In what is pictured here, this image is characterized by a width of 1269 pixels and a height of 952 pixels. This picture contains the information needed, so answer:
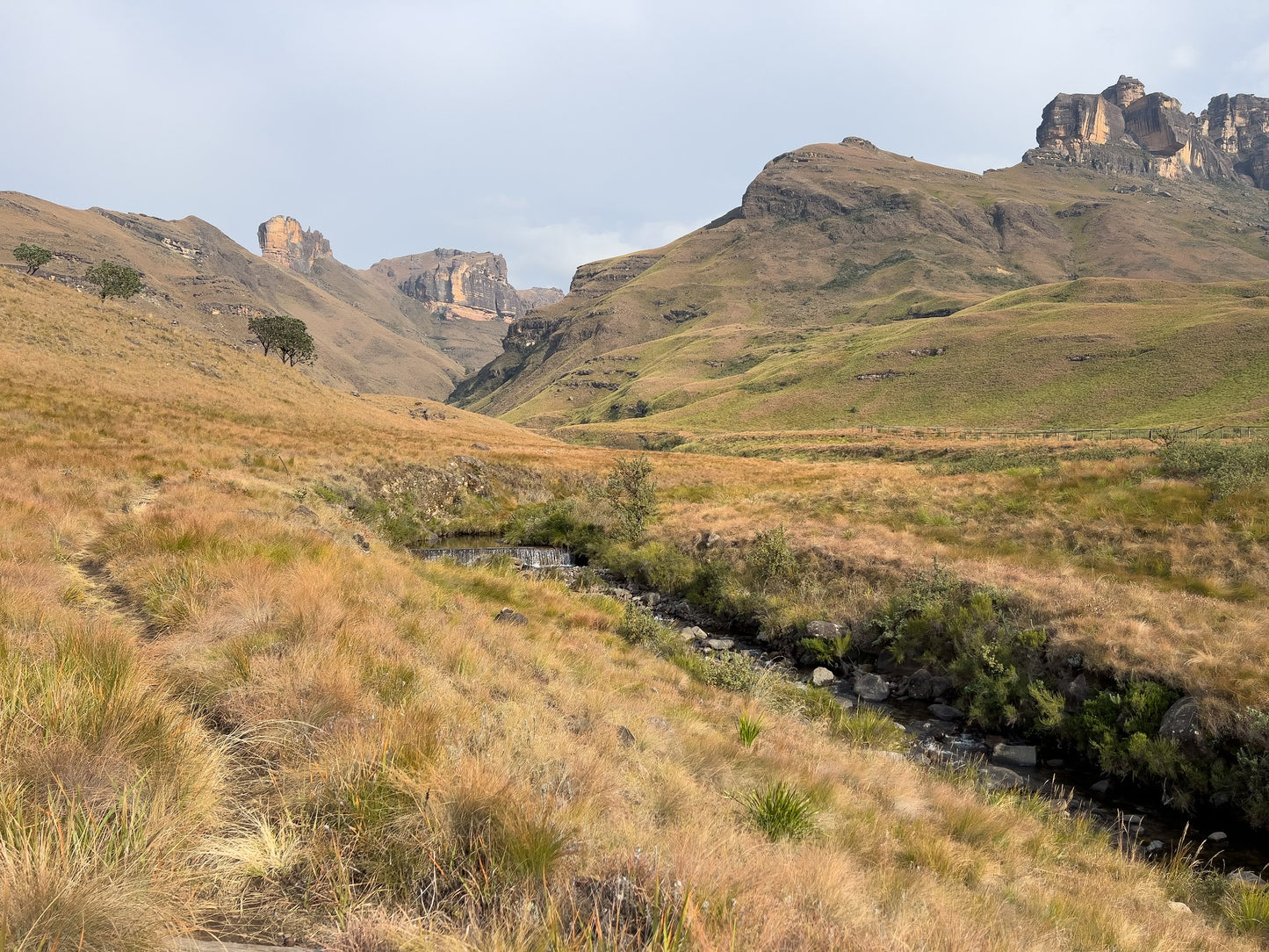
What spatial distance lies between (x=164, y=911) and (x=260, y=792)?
1247mm

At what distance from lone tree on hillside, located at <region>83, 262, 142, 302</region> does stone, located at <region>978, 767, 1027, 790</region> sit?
8474 cm

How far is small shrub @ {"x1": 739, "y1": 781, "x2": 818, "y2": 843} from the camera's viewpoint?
438 centimetres

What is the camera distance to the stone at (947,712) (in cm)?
1075

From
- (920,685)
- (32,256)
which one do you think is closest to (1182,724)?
(920,685)

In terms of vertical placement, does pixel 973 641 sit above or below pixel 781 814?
above

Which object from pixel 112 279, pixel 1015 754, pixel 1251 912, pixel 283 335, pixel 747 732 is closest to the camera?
pixel 1251 912

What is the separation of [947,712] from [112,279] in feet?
286

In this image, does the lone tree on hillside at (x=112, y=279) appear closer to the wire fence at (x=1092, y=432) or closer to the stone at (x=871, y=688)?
the stone at (x=871, y=688)

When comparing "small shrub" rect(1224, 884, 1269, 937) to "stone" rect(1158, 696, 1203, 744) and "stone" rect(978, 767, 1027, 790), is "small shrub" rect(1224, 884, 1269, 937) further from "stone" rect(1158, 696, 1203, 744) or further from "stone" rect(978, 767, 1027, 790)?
"stone" rect(1158, 696, 1203, 744)

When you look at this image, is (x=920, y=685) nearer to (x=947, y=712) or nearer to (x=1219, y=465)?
(x=947, y=712)

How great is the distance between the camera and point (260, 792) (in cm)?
326

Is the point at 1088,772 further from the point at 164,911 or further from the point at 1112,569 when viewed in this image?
the point at 164,911

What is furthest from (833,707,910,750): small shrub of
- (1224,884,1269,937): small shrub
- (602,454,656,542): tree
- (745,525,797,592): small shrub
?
(602,454,656,542): tree

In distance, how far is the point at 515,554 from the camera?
22.3 metres
